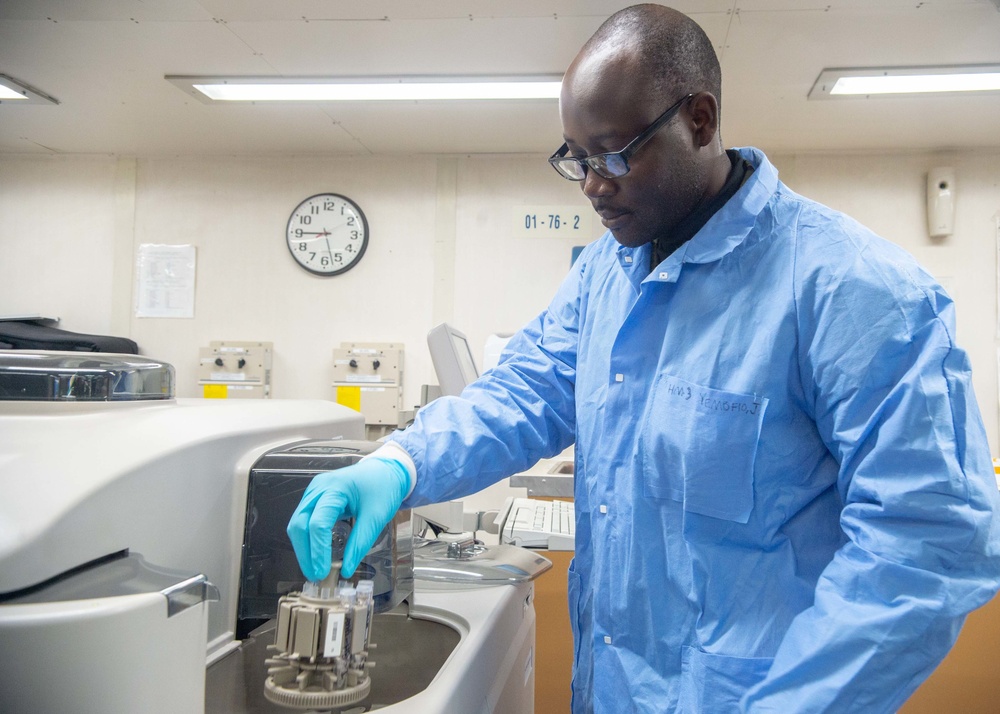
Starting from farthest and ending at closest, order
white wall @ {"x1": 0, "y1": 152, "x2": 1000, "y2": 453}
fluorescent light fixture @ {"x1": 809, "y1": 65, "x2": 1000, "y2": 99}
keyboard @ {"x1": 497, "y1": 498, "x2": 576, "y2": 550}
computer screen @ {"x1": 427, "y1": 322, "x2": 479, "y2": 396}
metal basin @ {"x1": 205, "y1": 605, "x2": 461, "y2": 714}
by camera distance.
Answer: white wall @ {"x1": 0, "y1": 152, "x2": 1000, "y2": 453}, fluorescent light fixture @ {"x1": 809, "y1": 65, "x2": 1000, "y2": 99}, keyboard @ {"x1": 497, "y1": 498, "x2": 576, "y2": 550}, computer screen @ {"x1": 427, "y1": 322, "x2": 479, "y2": 396}, metal basin @ {"x1": 205, "y1": 605, "x2": 461, "y2": 714}

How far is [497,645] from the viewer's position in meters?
1.01

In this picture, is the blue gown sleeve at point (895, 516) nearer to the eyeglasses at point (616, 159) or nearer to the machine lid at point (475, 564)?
the eyeglasses at point (616, 159)

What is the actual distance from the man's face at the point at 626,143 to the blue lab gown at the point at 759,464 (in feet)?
0.19

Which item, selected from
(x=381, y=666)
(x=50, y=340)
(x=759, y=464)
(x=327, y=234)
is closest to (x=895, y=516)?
(x=759, y=464)

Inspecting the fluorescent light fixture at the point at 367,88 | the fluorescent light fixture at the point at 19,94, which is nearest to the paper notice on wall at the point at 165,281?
the fluorescent light fixture at the point at 19,94

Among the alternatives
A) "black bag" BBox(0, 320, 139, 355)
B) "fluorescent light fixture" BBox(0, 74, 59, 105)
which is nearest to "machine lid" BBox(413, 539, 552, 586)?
"black bag" BBox(0, 320, 139, 355)

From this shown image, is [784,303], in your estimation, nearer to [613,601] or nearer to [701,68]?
[701,68]

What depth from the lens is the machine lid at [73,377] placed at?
75 centimetres

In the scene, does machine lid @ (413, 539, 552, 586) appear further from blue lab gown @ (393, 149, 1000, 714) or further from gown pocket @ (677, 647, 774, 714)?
gown pocket @ (677, 647, 774, 714)

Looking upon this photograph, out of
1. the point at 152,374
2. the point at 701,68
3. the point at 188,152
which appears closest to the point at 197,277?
the point at 188,152

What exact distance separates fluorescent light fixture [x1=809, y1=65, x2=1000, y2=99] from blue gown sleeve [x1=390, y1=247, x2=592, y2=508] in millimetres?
1788

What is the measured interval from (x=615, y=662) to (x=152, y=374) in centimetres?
69

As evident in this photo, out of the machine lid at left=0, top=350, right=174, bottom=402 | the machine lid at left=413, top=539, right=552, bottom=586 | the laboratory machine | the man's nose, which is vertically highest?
the man's nose

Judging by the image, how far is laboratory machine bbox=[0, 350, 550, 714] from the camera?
0.53 metres
